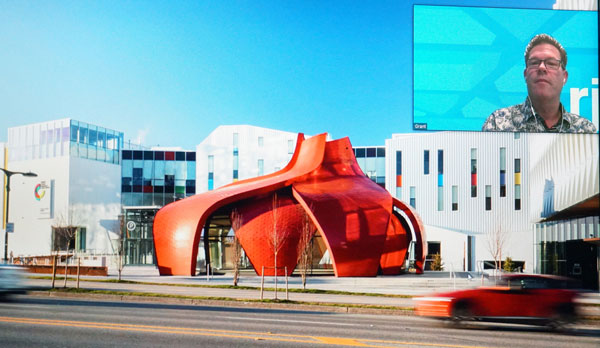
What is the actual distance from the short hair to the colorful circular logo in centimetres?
6417

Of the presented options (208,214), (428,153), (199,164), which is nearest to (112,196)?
(199,164)

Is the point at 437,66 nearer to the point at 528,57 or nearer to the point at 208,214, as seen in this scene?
the point at 528,57

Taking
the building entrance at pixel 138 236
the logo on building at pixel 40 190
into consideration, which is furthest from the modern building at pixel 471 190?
the logo on building at pixel 40 190

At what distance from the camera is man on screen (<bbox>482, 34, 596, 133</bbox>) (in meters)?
15.2

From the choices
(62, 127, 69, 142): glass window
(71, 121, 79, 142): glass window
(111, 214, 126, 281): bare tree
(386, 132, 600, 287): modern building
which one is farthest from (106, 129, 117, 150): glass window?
(386, 132, 600, 287): modern building

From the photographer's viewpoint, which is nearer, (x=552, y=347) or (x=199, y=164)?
(x=552, y=347)

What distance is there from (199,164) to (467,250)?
1336 inches

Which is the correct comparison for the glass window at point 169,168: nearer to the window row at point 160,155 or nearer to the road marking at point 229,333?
the window row at point 160,155

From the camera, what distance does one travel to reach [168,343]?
10836 mm

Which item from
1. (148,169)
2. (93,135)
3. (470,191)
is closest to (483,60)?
(470,191)

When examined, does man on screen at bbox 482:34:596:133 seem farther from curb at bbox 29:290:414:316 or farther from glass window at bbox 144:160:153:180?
glass window at bbox 144:160:153:180

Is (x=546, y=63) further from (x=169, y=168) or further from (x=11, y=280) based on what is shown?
(x=169, y=168)

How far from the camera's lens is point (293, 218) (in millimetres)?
36594

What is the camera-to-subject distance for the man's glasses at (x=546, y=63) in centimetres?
1517
